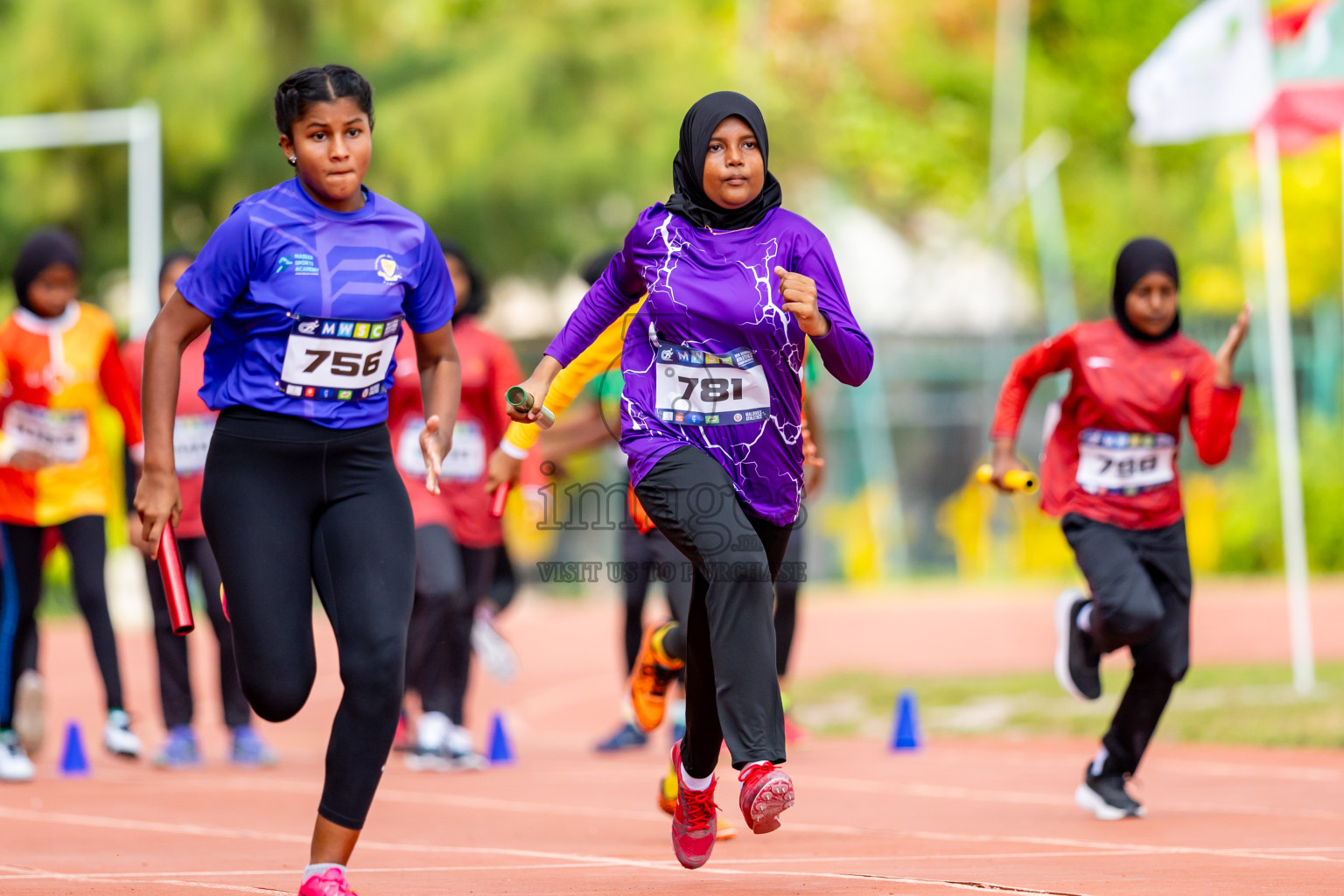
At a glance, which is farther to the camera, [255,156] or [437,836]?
[255,156]

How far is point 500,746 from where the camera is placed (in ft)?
32.4

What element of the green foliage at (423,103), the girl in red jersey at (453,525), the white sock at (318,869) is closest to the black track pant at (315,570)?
the white sock at (318,869)

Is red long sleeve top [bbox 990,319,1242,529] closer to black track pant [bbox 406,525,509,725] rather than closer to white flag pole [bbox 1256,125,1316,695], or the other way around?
black track pant [bbox 406,525,509,725]

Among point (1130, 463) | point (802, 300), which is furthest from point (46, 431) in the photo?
point (802, 300)

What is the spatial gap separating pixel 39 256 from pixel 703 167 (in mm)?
4748

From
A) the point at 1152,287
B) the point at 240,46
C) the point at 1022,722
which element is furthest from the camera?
the point at 240,46

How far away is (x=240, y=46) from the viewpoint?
2208 cm

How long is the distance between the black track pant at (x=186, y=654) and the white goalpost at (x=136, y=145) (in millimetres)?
7607

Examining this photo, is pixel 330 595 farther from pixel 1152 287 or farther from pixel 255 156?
pixel 255 156

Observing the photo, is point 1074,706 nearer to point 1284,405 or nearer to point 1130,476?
point 1284,405

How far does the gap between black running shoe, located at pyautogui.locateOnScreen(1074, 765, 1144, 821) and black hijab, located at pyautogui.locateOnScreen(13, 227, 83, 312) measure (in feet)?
17.6

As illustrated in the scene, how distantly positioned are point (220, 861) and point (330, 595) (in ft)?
4.85

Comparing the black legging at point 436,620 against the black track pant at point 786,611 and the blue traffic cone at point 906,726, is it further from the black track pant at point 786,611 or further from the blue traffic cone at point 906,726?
the blue traffic cone at point 906,726

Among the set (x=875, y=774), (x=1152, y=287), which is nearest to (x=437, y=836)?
(x=875, y=774)
